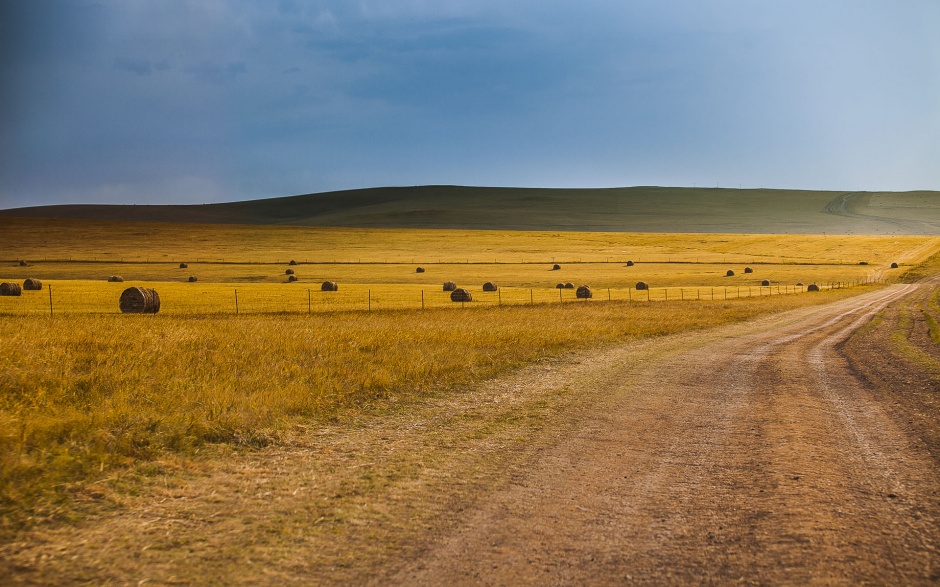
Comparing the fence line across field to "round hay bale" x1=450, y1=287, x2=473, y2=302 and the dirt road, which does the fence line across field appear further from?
the dirt road

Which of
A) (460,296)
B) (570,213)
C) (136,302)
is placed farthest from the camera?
(570,213)

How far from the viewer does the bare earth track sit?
5.42 metres

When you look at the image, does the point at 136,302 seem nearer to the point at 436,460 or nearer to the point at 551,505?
the point at 436,460

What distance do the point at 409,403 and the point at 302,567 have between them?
6.54 meters

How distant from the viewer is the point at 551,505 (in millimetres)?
6781

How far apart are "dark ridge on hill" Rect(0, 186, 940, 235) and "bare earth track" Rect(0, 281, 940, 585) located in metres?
138

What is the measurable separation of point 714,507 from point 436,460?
10.5 ft

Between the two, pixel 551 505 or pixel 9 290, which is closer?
pixel 551 505

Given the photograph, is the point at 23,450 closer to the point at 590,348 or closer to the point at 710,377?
the point at 710,377

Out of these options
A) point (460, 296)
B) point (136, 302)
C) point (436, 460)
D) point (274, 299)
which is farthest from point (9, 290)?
point (436, 460)

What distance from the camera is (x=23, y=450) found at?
25.8ft

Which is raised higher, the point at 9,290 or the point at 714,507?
the point at 714,507

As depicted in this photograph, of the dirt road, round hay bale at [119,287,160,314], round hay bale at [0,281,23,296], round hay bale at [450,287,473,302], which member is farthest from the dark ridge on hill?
the dirt road

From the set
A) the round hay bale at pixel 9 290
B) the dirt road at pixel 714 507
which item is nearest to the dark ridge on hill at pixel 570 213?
the round hay bale at pixel 9 290
